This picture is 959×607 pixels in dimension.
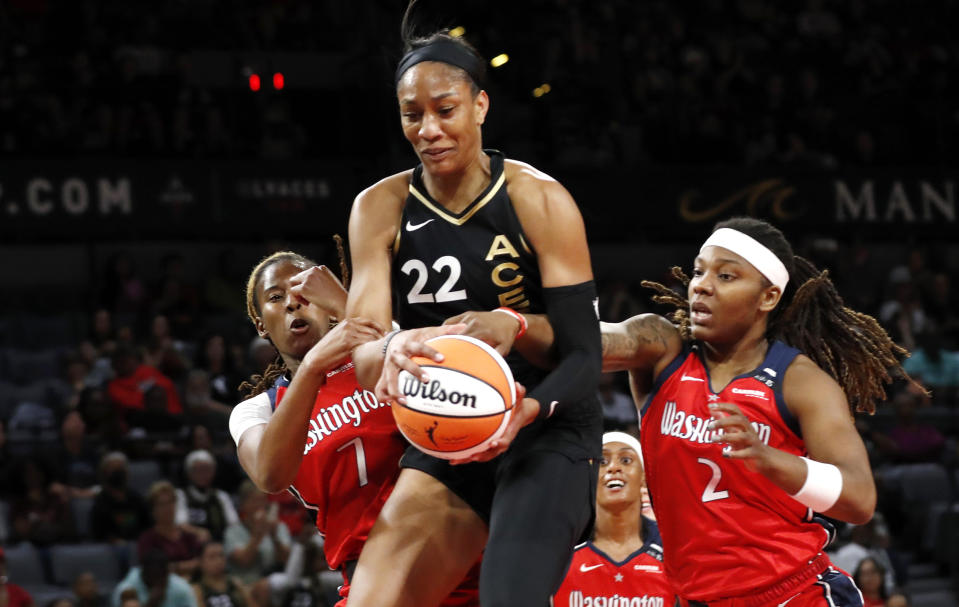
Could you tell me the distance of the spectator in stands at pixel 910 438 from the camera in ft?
38.7

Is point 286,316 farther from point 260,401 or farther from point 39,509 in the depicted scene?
point 39,509

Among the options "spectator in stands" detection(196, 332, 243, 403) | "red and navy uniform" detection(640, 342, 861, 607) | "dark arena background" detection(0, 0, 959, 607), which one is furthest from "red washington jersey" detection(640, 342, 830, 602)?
"spectator in stands" detection(196, 332, 243, 403)

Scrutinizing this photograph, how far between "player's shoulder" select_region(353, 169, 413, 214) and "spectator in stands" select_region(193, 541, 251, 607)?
509cm

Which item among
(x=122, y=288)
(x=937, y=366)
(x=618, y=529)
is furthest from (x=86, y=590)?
(x=937, y=366)

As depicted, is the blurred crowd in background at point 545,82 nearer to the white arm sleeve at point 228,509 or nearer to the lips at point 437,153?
the white arm sleeve at point 228,509

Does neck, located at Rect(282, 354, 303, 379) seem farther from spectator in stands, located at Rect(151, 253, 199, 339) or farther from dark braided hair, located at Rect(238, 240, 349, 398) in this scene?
spectator in stands, located at Rect(151, 253, 199, 339)

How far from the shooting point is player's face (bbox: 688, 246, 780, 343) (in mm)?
4531

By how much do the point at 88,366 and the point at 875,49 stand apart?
10.9 meters

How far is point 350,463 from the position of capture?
4.50 m

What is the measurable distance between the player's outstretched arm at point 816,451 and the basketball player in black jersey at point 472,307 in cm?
43

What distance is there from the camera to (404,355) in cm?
351

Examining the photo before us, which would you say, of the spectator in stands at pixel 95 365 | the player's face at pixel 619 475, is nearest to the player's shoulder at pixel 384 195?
the player's face at pixel 619 475

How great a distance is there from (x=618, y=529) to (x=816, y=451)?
176 cm

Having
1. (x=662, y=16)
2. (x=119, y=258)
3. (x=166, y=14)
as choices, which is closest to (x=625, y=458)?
(x=119, y=258)
